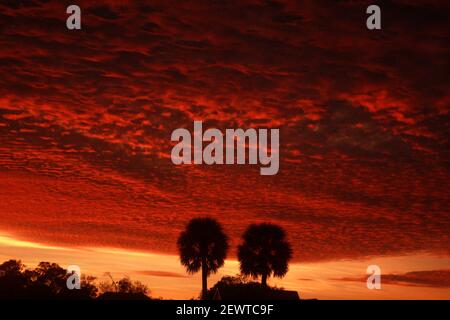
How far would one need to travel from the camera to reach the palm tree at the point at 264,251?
5628cm

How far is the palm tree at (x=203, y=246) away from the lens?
176 feet

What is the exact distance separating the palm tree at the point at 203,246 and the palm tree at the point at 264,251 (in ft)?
12.2

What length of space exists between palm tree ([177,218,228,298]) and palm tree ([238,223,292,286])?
146 inches

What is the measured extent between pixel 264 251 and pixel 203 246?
6.22m

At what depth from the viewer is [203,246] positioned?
5394 centimetres

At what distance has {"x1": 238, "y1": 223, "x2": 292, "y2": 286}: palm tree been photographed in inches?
2216

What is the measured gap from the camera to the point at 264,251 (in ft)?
186
